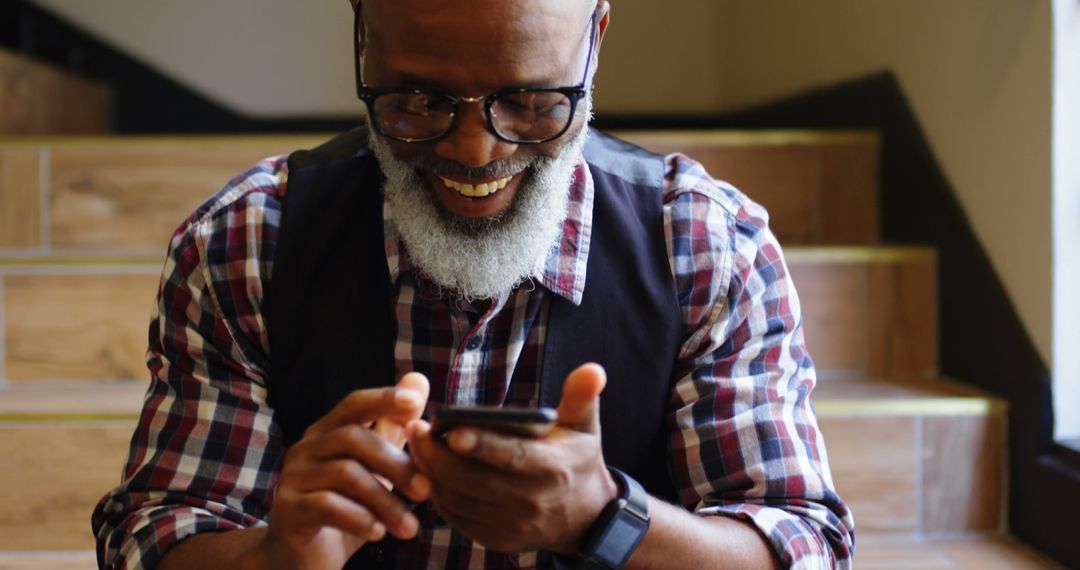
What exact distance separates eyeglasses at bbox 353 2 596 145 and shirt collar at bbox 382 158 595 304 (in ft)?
0.47

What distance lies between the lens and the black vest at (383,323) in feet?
3.63

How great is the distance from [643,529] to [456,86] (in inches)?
18.1

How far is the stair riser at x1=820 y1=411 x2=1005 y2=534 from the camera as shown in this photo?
1750mm

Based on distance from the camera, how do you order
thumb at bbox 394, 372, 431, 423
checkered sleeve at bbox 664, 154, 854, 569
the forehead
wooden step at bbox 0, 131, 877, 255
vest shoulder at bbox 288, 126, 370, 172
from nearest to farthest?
1. thumb at bbox 394, 372, 431, 423
2. the forehead
3. checkered sleeve at bbox 664, 154, 854, 569
4. vest shoulder at bbox 288, 126, 370, 172
5. wooden step at bbox 0, 131, 877, 255

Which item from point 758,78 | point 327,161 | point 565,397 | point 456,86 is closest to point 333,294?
point 327,161

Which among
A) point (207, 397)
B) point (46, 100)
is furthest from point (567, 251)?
point (46, 100)

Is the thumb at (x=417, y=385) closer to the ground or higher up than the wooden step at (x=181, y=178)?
closer to the ground

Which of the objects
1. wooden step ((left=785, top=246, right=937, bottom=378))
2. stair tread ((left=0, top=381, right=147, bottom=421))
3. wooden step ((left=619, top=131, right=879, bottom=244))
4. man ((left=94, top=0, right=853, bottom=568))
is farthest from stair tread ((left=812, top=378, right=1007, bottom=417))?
stair tread ((left=0, top=381, right=147, bottom=421))

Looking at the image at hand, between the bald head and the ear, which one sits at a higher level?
the ear

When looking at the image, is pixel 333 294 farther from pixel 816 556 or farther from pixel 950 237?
pixel 950 237

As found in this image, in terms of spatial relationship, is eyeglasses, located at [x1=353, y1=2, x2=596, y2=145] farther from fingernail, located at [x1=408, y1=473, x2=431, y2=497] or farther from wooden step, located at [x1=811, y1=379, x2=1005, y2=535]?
wooden step, located at [x1=811, y1=379, x2=1005, y2=535]

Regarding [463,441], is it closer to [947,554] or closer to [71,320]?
[947,554]

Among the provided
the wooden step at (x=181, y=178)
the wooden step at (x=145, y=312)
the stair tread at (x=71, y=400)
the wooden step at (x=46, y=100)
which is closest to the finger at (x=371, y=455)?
the stair tread at (x=71, y=400)

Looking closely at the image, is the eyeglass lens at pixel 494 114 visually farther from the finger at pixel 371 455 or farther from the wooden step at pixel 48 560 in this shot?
the wooden step at pixel 48 560
